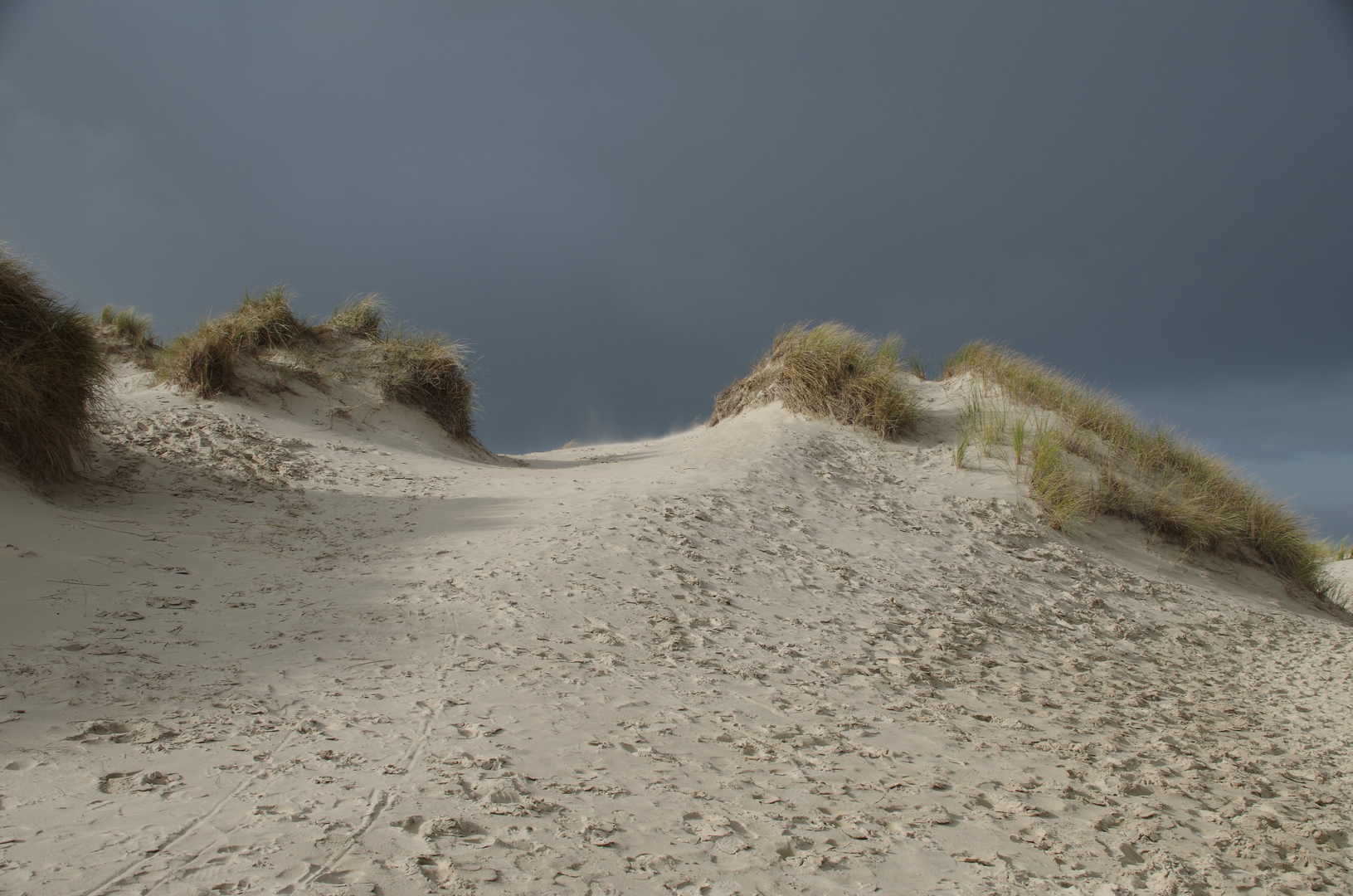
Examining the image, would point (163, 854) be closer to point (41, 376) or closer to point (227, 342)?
point (41, 376)

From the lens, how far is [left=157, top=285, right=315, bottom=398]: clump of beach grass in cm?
804

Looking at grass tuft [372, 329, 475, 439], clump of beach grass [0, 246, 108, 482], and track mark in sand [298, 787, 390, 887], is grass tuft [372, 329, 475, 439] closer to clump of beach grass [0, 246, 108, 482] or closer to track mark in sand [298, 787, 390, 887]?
clump of beach grass [0, 246, 108, 482]

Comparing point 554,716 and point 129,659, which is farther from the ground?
point 554,716

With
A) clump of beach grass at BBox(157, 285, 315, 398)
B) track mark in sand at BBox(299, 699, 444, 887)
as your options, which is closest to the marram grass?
clump of beach grass at BBox(157, 285, 315, 398)

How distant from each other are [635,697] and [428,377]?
25.4 ft

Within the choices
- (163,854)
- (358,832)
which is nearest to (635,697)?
(358,832)

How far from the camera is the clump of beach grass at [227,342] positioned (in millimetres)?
8039

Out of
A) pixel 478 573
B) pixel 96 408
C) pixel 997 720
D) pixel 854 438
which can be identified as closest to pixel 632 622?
pixel 478 573

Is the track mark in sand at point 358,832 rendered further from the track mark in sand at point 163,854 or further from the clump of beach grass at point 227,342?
the clump of beach grass at point 227,342

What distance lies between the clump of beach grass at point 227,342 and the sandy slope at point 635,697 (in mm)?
1689

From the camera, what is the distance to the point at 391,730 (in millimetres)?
2512

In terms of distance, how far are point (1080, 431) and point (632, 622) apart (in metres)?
6.54

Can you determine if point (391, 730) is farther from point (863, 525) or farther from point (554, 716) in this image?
point (863, 525)

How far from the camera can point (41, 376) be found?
18.5 feet
